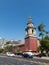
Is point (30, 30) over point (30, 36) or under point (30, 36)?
over

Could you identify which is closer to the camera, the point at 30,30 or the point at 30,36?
the point at 30,30

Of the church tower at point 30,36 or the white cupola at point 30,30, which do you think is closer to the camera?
the white cupola at point 30,30

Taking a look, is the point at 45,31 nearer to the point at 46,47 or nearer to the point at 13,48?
the point at 46,47

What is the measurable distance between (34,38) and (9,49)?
41.2m

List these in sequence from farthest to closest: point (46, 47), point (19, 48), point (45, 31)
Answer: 1. point (19, 48)
2. point (45, 31)
3. point (46, 47)

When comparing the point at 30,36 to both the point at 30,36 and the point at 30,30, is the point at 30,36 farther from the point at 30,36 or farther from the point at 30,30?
the point at 30,30

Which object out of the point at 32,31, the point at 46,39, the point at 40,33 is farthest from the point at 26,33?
the point at 46,39

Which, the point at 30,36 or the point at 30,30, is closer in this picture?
→ the point at 30,30

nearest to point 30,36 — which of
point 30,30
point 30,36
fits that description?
point 30,36

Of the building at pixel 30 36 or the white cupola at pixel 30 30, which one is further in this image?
the building at pixel 30 36

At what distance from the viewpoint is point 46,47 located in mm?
80250

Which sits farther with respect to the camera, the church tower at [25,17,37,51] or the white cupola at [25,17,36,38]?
the church tower at [25,17,37,51]

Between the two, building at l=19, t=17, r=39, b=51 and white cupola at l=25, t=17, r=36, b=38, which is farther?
building at l=19, t=17, r=39, b=51

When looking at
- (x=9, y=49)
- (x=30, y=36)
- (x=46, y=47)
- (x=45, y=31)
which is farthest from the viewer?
(x=9, y=49)
